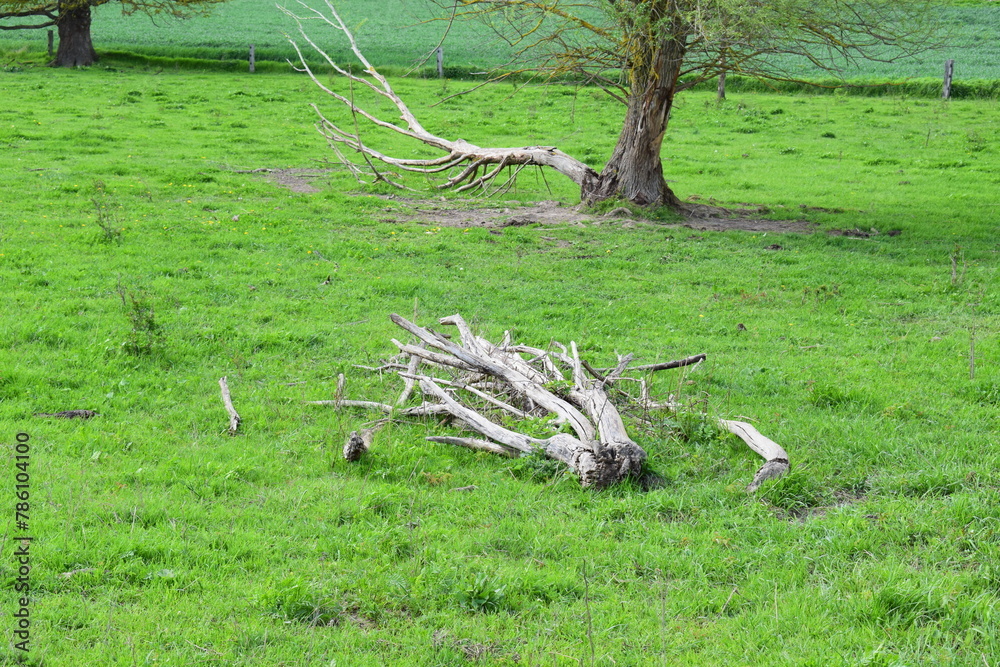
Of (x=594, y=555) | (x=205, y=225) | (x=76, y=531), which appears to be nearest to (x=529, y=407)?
(x=594, y=555)

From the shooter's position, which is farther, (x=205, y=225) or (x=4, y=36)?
(x=4, y=36)

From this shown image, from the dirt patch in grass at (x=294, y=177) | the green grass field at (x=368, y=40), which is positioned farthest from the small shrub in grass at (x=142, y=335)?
the green grass field at (x=368, y=40)

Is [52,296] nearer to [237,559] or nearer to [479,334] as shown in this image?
[479,334]

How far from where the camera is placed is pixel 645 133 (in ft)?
46.8

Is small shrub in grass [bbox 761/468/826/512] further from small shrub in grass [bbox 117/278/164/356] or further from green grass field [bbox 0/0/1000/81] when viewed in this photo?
green grass field [bbox 0/0/1000/81]

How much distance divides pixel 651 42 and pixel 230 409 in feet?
30.1

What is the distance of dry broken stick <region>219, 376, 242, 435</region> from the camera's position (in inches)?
245

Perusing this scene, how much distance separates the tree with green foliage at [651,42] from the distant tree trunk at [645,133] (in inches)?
0.7

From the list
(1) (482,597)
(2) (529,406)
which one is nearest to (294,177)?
(2) (529,406)

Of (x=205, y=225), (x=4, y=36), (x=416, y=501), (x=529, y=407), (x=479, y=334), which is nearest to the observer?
(x=416, y=501)

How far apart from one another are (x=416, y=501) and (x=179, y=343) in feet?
12.6

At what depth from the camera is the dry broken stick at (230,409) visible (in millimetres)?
6212

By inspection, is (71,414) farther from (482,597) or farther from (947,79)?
(947,79)

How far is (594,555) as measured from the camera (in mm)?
4629
